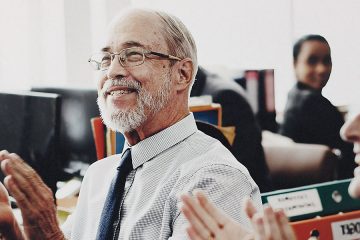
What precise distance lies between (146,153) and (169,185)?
0.15m

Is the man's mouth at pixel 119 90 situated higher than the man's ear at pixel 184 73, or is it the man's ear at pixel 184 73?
the man's ear at pixel 184 73

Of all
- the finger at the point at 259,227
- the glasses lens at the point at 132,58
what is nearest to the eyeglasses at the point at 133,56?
the glasses lens at the point at 132,58

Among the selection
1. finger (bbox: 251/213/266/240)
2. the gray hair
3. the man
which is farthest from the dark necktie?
the man

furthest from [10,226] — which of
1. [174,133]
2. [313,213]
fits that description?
[313,213]

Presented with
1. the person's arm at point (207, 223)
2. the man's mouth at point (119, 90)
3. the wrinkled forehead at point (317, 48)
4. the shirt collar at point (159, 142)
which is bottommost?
the person's arm at point (207, 223)

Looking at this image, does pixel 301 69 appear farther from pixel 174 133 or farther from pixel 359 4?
pixel 174 133

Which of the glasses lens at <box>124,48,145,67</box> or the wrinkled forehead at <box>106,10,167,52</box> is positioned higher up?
the wrinkled forehead at <box>106,10,167,52</box>

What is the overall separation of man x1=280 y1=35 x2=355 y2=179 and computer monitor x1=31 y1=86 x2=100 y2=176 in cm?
128

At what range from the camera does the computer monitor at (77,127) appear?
8.16 ft

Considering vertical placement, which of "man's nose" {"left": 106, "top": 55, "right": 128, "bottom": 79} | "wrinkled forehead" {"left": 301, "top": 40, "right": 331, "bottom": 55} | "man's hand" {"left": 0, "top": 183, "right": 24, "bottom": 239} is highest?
"wrinkled forehead" {"left": 301, "top": 40, "right": 331, "bottom": 55}

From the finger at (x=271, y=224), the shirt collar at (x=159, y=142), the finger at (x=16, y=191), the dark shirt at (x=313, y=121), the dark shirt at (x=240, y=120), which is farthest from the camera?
the dark shirt at (x=313, y=121)

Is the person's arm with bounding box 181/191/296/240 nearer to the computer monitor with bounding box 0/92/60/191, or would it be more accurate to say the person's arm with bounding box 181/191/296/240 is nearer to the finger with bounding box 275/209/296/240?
the finger with bounding box 275/209/296/240

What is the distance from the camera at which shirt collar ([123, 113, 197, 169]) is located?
144cm

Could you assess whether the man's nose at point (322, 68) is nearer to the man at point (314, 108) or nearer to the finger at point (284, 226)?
the man at point (314, 108)
